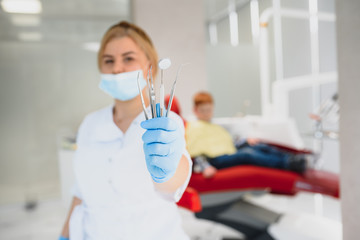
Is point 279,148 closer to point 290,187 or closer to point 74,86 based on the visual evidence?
point 290,187

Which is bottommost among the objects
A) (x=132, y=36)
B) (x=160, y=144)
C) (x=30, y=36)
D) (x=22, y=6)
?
(x=160, y=144)

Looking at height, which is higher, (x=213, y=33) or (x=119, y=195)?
(x=213, y=33)

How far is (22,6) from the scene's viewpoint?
114 inches

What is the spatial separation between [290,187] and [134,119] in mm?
1408

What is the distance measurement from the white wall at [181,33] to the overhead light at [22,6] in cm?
100

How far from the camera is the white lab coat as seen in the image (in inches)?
30.1

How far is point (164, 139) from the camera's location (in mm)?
500

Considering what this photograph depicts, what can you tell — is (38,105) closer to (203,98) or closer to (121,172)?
(203,98)

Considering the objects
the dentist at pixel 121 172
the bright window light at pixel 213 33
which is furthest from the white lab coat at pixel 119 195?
the bright window light at pixel 213 33

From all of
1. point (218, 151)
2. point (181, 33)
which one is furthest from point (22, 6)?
point (218, 151)

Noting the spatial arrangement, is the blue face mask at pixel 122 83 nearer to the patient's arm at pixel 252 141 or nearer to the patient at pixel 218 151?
the patient at pixel 218 151

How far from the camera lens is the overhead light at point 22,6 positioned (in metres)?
2.84

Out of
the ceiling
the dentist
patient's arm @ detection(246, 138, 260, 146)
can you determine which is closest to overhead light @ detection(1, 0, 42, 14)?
the ceiling

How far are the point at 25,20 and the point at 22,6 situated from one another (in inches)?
5.2
